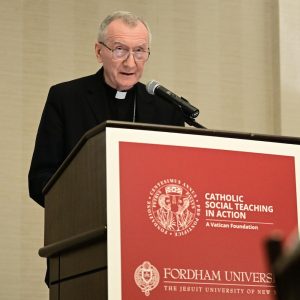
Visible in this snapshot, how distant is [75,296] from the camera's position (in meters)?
2.26

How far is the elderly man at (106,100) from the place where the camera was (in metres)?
2.98

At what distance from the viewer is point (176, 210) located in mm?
2059

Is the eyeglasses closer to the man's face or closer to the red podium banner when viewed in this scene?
the man's face

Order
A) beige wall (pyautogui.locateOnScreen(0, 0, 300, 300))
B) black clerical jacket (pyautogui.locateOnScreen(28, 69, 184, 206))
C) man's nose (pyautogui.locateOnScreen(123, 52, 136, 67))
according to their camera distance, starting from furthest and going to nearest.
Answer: beige wall (pyautogui.locateOnScreen(0, 0, 300, 300)) < man's nose (pyautogui.locateOnScreen(123, 52, 136, 67)) < black clerical jacket (pyautogui.locateOnScreen(28, 69, 184, 206))

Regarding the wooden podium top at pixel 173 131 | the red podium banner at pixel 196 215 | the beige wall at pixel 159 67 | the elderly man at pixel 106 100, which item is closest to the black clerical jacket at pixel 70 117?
the elderly man at pixel 106 100

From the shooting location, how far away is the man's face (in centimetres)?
310

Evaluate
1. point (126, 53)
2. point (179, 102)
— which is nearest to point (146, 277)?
point (179, 102)

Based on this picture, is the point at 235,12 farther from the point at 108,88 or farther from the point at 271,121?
the point at 108,88

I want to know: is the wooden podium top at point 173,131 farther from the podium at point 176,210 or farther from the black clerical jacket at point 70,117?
the black clerical jacket at point 70,117

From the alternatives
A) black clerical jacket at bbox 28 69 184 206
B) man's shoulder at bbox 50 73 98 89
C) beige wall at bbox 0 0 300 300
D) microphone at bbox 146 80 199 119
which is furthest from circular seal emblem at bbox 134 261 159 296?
beige wall at bbox 0 0 300 300

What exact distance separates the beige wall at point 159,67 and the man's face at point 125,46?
1602 mm

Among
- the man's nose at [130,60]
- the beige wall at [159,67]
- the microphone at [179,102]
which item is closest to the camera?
the microphone at [179,102]

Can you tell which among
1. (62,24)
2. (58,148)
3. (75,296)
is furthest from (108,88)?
(62,24)

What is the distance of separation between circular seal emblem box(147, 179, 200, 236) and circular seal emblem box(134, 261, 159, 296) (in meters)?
0.11
